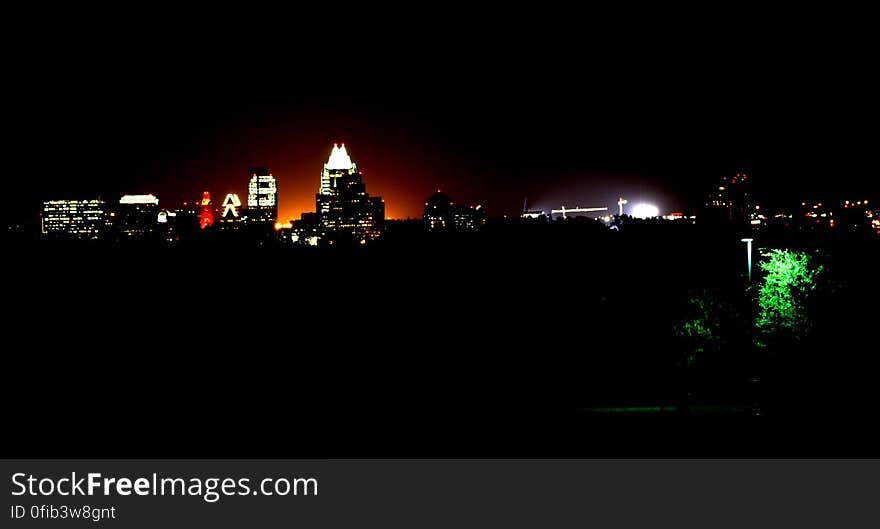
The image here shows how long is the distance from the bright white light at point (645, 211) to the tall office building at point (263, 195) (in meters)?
71.7

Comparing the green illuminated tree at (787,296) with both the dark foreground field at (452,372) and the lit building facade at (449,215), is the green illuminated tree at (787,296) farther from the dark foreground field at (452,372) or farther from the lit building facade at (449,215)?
the lit building facade at (449,215)

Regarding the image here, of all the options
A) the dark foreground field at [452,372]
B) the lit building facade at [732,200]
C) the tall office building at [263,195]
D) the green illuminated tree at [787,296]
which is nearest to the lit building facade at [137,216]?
the tall office building at [263,195]

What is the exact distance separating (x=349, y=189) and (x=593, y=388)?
428 feet

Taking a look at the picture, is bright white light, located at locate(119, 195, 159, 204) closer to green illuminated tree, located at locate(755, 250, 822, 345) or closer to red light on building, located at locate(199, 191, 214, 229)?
red light on building, located at locate(199, 191, 214, 229)

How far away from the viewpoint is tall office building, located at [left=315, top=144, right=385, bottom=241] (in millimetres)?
132625

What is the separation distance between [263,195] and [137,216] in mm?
38699

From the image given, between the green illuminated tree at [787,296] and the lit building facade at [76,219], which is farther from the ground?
the lit building facade at [76,219]

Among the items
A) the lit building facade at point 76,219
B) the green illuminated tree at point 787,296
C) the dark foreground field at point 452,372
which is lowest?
the dark foreground field at point 452,372

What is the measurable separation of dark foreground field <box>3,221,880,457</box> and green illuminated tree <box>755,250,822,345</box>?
305 millimetres

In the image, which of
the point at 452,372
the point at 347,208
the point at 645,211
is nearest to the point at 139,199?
the point at 347,208

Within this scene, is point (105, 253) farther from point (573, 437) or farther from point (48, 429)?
point (573, 437)

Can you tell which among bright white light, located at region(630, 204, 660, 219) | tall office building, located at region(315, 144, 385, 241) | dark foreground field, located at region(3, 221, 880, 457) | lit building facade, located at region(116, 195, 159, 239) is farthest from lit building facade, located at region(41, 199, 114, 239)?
bright white light, located at region(630, 204, 660, 219)

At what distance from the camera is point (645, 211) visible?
120m

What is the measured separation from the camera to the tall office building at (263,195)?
151850mm
